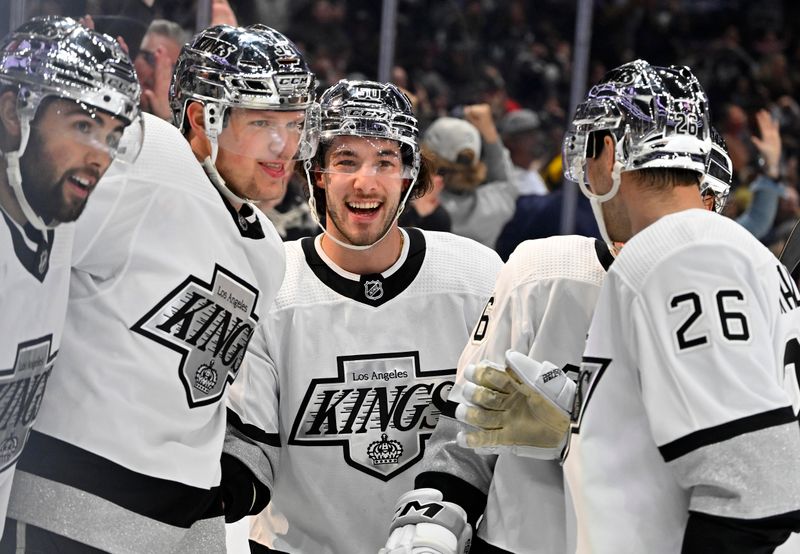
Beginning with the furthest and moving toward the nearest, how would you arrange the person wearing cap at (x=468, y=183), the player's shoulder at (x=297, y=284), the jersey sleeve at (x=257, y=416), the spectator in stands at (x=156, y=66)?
the person wearing cap at (x=468, y=183), the spectator in stands at (x=156, y=66), the player's shoulder at (x=297, y=284), the jersey sleeve at (x=257, y=416)

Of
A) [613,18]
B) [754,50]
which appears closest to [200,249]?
[613,18]

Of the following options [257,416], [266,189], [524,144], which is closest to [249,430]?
[257,416]

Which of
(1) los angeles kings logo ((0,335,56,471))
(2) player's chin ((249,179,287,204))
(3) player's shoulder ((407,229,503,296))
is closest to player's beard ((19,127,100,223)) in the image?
(1) los angeles kings logo ((0,335,56,471))

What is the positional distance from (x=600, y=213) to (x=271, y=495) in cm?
85

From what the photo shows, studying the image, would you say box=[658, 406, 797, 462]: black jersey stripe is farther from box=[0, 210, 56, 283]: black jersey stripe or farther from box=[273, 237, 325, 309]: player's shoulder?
box=[273, 237, 325, 309]: player's shoulder

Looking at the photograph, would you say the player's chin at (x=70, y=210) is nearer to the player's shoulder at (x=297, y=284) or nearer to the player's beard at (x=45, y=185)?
the player's beard at (x=45, y=185)

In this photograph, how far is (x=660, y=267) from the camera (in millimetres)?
1414

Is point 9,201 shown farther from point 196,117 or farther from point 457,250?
point 457,250

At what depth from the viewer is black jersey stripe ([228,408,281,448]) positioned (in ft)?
6.81

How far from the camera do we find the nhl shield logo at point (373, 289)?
7.27 ft

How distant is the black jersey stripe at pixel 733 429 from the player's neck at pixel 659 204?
33cm

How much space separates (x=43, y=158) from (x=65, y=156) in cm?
3

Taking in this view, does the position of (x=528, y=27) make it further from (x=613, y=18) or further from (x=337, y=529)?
(x=337, y=529)

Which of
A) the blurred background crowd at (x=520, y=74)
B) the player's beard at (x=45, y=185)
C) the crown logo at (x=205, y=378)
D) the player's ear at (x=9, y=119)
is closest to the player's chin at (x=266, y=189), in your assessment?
the crown logo at (x=205, y=378)
